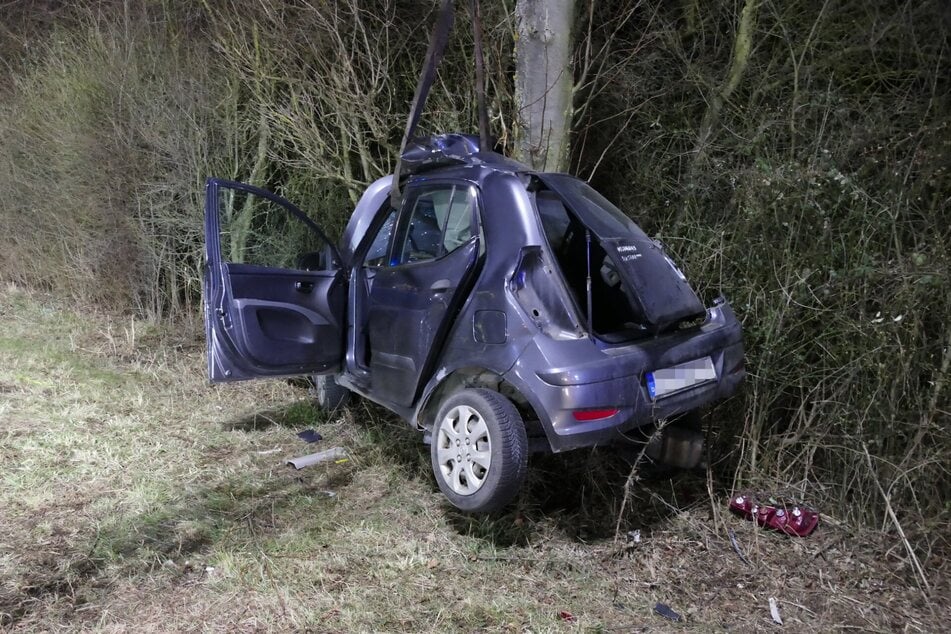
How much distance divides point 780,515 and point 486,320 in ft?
6.85

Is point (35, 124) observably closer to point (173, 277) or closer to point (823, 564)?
point (173, 277)

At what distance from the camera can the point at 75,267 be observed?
383 inches

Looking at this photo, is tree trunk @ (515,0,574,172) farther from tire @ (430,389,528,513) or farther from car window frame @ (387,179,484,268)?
tire @ (430,389,528,513)

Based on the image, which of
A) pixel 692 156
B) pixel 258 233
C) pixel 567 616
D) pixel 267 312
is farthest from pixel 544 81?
pixel 258 233

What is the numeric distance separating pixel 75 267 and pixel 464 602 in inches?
340

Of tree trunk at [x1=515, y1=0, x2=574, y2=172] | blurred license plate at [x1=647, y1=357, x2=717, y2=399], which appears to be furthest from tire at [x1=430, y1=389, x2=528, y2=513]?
tree trunk at [x1=515, y1=0, x2=574, y2=172]

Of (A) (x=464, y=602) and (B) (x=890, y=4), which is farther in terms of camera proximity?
(B) (x=890, y=4)

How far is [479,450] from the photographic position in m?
3.56

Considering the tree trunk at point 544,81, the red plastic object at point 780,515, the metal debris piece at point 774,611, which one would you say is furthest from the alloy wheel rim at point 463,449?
the tree trunk at point 544,81

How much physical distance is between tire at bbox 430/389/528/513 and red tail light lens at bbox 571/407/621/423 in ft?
1.03

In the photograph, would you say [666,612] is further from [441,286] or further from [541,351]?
[441,286]

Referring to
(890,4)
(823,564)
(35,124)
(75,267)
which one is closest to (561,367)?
(823,564)

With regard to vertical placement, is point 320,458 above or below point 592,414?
below

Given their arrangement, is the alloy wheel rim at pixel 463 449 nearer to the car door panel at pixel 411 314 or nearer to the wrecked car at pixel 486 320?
the wrecked car at pixel 486 320
